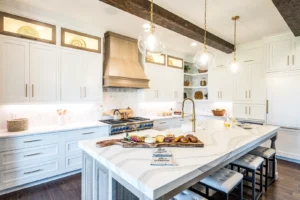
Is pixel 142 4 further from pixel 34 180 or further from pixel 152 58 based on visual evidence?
pixel 34 180

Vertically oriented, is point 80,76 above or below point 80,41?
below

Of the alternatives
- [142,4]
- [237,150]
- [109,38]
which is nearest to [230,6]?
[142,4]

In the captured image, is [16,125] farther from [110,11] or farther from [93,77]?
[110,11]

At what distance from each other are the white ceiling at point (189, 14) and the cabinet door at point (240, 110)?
6.01 ft

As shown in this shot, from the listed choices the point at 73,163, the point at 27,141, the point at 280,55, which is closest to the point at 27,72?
the point at 27,141

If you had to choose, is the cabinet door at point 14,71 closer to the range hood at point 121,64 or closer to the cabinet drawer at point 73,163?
the cabinet drawer at point 73,163

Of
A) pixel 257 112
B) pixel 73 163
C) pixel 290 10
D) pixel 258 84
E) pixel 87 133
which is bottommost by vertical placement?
pixel 73 163

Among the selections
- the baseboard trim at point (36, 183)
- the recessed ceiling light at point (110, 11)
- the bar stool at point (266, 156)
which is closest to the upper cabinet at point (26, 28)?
the recessed ceiling light at point (110, 11)

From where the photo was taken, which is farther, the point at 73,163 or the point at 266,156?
the point at 73,163

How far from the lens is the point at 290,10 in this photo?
2.37 m

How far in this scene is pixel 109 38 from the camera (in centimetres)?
373

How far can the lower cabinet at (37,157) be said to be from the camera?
241 cm

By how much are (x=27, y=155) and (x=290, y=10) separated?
14.6 ft

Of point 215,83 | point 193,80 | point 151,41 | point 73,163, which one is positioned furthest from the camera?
point 193,80
